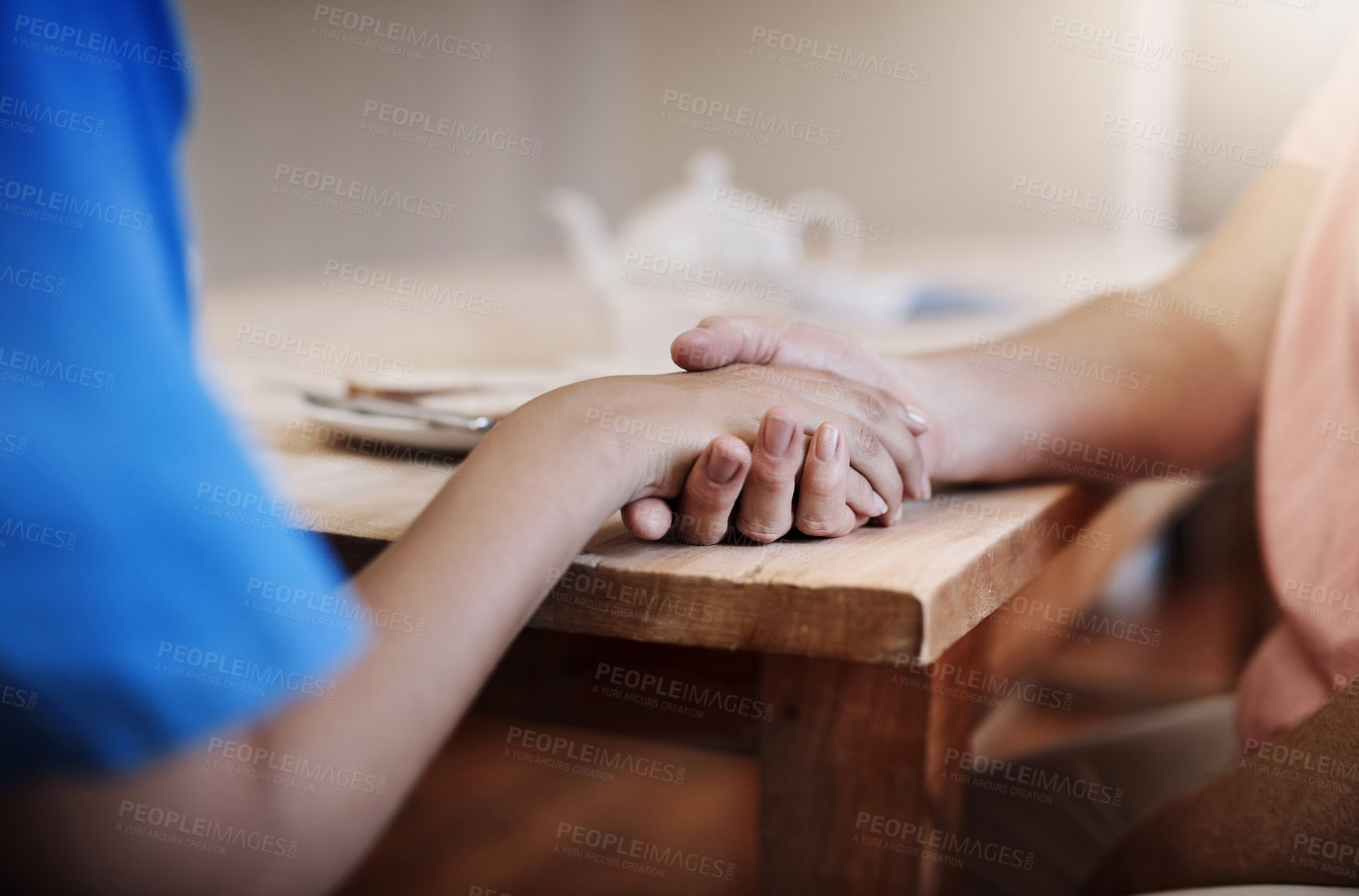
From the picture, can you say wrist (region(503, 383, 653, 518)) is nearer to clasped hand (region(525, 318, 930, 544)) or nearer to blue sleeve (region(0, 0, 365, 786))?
clasped hand (region(525, 318, 930, 544))

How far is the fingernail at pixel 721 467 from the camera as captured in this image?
1.65ft

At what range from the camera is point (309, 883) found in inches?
15.8

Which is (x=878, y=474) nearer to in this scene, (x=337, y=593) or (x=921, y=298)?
(x=337, y=593)

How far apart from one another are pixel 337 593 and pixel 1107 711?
2.13 metres

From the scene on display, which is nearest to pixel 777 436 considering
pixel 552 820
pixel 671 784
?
pixel 671 784

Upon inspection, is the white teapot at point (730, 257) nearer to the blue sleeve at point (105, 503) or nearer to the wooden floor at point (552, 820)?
the wooden floor at point (552, 820)

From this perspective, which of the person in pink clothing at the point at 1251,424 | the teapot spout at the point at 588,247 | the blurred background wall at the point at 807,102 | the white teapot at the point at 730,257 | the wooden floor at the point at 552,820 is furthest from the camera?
the blurred background wall at the point at 807,102

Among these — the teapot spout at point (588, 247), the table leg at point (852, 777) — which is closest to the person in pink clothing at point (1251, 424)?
the table leg at point (852, 777)

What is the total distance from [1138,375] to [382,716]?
59 cm

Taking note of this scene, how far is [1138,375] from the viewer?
0.75 meters

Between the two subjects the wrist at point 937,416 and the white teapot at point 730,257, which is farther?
the white teapot at point 730,257

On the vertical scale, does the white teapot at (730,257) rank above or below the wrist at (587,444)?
below

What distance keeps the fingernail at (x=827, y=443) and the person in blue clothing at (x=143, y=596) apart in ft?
0.54

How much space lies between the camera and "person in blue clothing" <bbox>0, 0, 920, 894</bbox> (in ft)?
1.08
